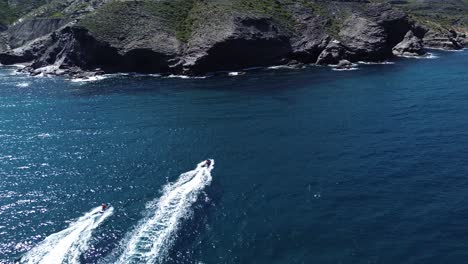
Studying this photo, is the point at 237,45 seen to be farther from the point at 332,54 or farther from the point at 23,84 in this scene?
the point at 23,84

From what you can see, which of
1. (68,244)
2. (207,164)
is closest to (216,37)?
(207,164)

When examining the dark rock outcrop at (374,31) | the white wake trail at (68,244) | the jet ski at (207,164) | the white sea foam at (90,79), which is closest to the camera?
the white wake trail at (68,244)

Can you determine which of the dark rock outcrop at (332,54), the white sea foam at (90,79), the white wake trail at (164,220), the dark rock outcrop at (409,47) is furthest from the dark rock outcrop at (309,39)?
the white wake trail at (164,220)

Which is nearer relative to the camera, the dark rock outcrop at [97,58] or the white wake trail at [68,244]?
the white wake trail at [68,244]

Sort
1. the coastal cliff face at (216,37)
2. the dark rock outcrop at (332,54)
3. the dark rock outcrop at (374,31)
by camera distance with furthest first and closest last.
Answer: the dark rock outcrop at (374,31) → the dark rock outcrop at (332,54) → the coastal cliff face at (216,37)

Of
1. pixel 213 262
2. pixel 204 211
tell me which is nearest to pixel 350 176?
pixel 204 211

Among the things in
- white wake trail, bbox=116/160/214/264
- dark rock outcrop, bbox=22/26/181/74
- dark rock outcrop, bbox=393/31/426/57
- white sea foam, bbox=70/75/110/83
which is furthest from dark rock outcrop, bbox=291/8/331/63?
white wake trail, bbox=116/160/214/264

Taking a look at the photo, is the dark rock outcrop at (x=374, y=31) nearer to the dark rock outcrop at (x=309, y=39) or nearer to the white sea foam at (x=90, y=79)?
the dark rock outcrop at (x=309, y=39)
